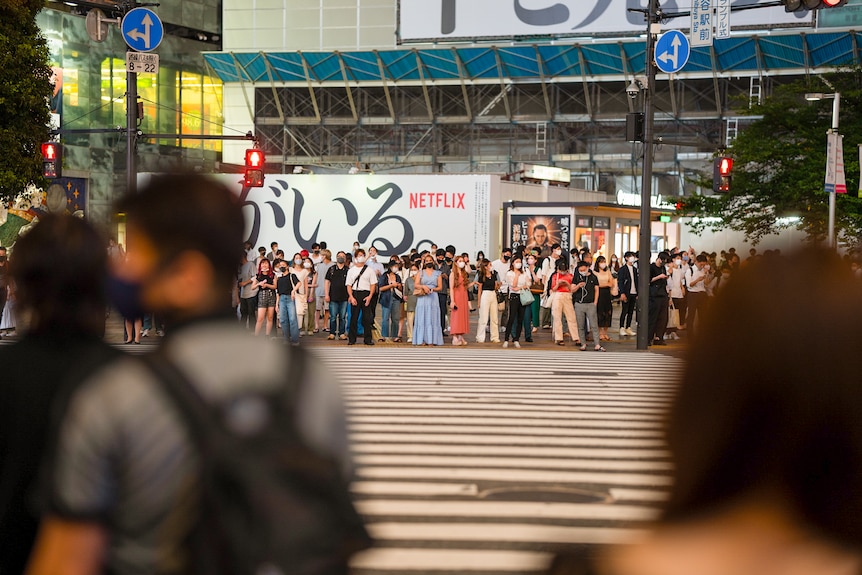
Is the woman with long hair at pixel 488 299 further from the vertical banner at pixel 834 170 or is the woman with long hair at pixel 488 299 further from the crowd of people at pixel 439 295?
the vertical banner at pixel 834 170

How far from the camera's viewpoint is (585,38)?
48.9 m

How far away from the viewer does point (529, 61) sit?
50.4 meters

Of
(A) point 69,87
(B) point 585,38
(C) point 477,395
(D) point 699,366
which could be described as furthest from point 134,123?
(B) point 585,38

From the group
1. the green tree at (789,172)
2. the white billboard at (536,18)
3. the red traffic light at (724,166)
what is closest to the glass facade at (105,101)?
the white billboard at (536,18)

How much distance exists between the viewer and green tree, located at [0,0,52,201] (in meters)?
27.1

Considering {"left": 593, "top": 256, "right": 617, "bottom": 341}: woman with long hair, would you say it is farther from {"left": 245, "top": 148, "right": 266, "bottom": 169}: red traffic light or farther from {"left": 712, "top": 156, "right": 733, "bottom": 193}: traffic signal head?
{"left": 245, "top": 148, "right": 266, "bottom": 169}: red traffic light

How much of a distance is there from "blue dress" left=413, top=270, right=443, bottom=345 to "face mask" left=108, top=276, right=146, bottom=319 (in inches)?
754

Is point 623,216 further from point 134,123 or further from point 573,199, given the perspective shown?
point 134,123

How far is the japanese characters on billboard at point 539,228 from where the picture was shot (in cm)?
3397

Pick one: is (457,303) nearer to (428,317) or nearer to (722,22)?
(428,317)

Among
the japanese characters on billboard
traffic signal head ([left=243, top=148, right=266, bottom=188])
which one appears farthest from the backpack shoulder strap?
the japanese characters on billboard

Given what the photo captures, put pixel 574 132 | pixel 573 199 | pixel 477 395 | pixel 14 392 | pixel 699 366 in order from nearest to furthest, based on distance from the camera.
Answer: pixel 699 366, pixel 14 392, pixel 477 395, pixel 573 199, pixel 574 132

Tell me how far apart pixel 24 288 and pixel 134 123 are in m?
20.1

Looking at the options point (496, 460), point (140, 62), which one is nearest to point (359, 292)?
point (140, 62)
